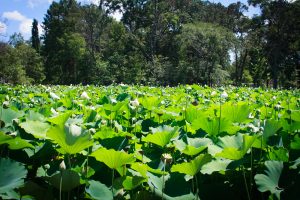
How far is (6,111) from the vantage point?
1679 millimetres

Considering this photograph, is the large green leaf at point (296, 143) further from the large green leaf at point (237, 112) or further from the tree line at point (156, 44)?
the tree line at point (156, 44)

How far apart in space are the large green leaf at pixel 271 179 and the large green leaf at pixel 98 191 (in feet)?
1.57

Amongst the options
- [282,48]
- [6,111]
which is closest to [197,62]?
[282,48]

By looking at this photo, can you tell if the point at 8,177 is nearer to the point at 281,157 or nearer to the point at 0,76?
the point at 281,157

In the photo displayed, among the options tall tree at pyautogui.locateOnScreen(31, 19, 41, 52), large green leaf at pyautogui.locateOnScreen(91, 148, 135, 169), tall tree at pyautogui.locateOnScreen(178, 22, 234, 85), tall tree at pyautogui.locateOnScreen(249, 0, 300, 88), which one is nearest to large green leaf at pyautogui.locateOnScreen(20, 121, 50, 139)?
large green leaf at pyautogui.locateOnScreen(91, 148, 135, 169)

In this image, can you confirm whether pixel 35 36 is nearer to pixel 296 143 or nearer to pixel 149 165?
pixel 149 165

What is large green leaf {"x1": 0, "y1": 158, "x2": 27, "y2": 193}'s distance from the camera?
1.01m

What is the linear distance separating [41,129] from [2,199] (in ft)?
1.11

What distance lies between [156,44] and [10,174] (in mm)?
41960

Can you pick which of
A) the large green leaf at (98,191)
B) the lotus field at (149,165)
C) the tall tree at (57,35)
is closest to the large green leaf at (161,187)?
the lotus field at (149,165)

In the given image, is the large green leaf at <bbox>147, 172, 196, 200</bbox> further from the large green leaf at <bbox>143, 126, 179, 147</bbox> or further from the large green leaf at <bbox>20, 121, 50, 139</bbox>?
the large green leaf at <bbox>20, 121, 50, 139</bbox>

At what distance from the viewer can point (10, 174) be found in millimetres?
1039

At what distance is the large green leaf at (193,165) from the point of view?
3.37 ft

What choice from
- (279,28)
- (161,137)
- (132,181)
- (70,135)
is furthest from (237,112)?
(279,28)
